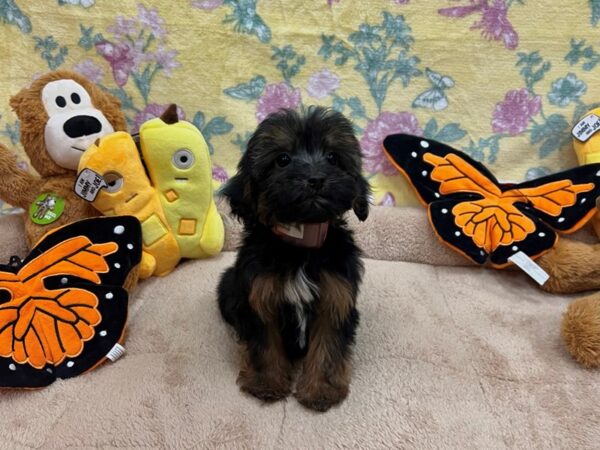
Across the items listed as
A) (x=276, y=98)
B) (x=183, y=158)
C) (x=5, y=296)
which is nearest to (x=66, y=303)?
(x=5, y=296)

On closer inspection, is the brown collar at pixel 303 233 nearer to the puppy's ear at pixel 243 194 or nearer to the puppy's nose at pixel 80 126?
the puppy's ear at pixel 243 194

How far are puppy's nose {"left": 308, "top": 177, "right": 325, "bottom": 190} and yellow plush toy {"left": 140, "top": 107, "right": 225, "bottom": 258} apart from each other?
4.11 feet

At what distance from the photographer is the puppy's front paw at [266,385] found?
1975 mm

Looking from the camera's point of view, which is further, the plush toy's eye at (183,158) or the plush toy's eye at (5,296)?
the plush toy's eye at (183,158)

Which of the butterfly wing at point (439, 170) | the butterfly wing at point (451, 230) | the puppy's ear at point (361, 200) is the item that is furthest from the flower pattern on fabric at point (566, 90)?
the puppy's ear at point (361, 200)

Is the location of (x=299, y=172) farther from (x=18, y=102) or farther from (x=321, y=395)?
(x=18, y=102)

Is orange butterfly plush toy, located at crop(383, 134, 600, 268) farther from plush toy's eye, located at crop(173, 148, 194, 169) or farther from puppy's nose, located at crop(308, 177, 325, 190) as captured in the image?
puppy's nose, located at crop(308, 177, 325, 190)

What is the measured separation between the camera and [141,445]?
180cm

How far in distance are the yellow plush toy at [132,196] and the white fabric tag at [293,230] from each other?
1.17m

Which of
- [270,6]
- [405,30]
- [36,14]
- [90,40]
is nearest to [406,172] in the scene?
[405,30]

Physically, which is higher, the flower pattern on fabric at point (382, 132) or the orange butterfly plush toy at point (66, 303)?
the flower pattern on fabric at point (382, 132)

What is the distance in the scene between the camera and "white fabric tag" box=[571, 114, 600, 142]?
2.85 meters

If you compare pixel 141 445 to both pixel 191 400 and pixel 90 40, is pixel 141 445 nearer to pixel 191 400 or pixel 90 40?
pixel 191 400

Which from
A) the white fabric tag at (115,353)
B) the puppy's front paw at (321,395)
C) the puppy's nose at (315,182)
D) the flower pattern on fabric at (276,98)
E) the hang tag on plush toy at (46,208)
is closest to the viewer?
the puppy's nose at (315,182)
